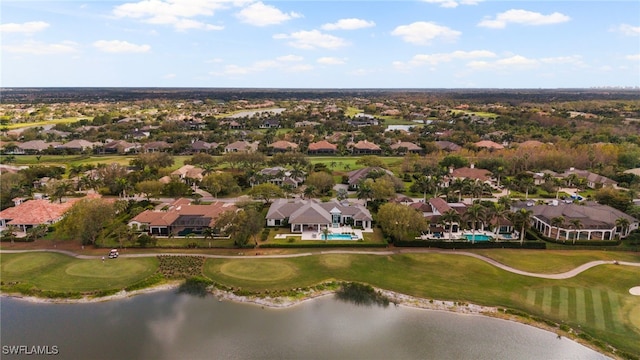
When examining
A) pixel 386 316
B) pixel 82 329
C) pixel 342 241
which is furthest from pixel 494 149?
pixel 82 329

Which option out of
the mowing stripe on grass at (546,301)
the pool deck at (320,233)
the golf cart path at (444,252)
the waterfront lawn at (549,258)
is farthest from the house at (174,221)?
the mowing stripe on grass at (546,301)

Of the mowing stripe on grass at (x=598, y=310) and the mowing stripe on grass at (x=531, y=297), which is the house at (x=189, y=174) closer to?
the mowing stripe on grass at (x=531, y=297)

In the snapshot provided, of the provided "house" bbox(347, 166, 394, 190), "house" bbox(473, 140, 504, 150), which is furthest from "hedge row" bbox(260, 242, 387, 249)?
"house" bbox(473, 140, 504, 150)

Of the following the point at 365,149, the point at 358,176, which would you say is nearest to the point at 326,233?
the point at 358,176

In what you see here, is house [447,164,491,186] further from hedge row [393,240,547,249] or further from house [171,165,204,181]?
house [171,165,204,181]

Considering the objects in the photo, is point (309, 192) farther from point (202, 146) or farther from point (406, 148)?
point (202, 146)

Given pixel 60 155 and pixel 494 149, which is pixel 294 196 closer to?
pixel 494 149
